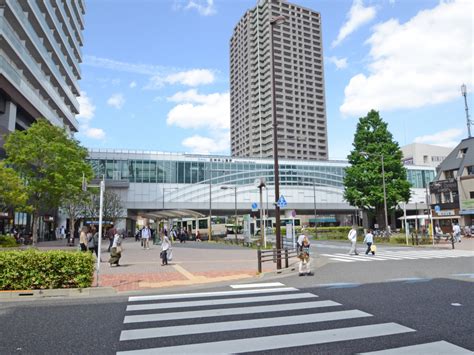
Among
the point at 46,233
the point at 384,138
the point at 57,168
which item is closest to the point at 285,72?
the point at 384,138

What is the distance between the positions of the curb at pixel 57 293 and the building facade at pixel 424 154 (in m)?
97.8

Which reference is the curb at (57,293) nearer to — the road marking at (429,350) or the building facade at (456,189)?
the road marking at (429,350)

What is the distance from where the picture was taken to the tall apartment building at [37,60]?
1160 inches

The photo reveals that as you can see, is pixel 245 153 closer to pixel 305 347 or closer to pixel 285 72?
pixel 285 72

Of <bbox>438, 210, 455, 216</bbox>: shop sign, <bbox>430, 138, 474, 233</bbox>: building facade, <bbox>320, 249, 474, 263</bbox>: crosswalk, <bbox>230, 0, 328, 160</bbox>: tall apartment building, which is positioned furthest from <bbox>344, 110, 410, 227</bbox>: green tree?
<bbox>230, 0, 328, 160</bbox>: tall apartment building

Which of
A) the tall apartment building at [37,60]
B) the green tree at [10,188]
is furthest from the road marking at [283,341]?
the tall apartment building at [37,60]

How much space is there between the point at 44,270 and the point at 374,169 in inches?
1362

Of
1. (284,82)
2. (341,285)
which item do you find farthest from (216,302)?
(284,82)

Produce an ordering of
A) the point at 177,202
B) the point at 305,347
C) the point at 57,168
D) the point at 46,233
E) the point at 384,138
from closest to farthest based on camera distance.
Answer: the point at 305,347
the point at 57,168
the point at 384,138
the point at 46,233
the point at 177,202

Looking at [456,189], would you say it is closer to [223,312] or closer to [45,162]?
[45,162]

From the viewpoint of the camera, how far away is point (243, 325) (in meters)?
6.02

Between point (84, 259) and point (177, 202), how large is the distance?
180 feet

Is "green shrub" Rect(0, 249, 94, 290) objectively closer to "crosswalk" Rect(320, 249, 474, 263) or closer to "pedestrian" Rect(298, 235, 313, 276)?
"pedestrian" Rect(298, 235, 313, 276)

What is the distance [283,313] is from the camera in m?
6.87
